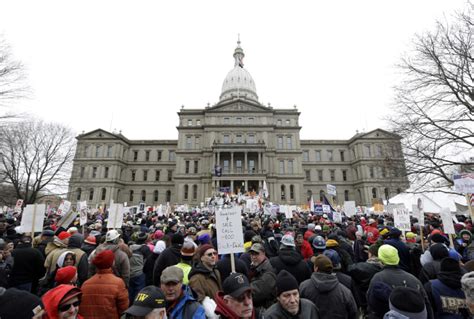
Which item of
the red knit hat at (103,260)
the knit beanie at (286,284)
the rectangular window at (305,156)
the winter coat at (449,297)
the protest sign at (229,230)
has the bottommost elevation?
the winter coat at (449,297)

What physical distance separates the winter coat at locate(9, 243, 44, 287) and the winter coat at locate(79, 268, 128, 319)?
2.17 meters

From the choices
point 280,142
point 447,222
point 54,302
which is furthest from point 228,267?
point 280,142

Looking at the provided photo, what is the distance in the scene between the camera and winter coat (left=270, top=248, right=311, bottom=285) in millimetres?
4203

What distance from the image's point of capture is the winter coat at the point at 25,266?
4371mm

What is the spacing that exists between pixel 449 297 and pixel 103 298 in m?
4.49

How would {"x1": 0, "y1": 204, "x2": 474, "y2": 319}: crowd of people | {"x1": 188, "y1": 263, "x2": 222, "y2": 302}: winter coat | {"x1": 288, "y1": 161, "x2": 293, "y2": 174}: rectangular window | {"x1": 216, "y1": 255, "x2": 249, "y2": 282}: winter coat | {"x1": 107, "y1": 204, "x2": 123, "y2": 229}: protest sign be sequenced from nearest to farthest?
{"x1": 0, "y1": 204, "x2": 474, "y2": 319}: crowd of people < {"x1": 188, "y1": 263, "x2": 222, "y2": 302}: winter coat < {"x1": 216, "y1": 255, "x2": 249, "y2": 282}: winter coat < {"x1": 107, "y1": 204, "x2": 123, "y2": 229}: protest sign < {"x1": 288, "y1": 161, "x2": 293, "y2": 174}: rectangular window

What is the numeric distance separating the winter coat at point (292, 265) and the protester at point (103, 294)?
8.07 feet

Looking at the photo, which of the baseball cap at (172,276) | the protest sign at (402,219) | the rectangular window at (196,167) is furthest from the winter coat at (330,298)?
the rectangular window at (196,167)

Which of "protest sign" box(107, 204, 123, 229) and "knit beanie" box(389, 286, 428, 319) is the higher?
"protest sign" box(107, 204, 123, 229)

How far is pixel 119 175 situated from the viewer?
53938 mm

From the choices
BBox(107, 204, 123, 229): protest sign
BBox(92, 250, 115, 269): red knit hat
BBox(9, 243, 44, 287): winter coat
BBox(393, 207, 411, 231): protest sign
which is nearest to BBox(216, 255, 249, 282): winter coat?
BBox(92, 250, 115, 269): red knit hat

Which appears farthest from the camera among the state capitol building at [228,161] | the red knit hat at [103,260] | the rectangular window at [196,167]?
the rectangular window at [196,167]

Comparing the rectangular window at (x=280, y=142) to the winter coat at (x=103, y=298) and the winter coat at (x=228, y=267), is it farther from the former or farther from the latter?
the winter coat at (x=103, y=298)

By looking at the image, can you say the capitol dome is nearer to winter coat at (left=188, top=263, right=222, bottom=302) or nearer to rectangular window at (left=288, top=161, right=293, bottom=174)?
rectangular window at (left=288, top=161, right=293, bottom=174)
